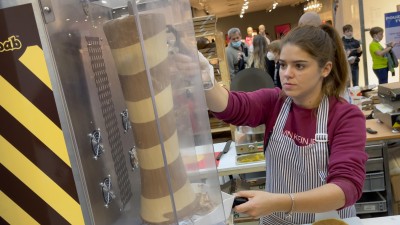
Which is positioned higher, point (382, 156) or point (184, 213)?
point (184, 213)

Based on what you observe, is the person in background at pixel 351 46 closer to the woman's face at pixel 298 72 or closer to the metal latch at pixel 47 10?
the woman's face at pixel 298 72

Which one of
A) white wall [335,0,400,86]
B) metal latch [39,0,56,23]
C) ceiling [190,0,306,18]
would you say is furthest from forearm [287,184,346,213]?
ceiling [190,0,306,18]

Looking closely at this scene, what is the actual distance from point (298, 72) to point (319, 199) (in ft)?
1.36

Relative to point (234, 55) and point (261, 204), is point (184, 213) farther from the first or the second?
point (234, 55)

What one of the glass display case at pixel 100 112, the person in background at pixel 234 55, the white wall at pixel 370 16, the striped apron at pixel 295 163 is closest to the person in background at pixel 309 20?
the striped apron at pixel 295 163

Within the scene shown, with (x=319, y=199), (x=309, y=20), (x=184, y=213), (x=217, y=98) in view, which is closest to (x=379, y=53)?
(x=309, y=20)

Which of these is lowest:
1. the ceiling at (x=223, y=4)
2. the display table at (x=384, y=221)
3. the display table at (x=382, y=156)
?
the display table at (x=382, y=156)

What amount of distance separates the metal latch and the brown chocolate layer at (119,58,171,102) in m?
0.13

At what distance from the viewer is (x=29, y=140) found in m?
0.49

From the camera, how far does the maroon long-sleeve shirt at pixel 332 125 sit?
3.22 ft

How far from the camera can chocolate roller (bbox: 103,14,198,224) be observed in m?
0.52

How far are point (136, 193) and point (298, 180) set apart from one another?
29.9 inches

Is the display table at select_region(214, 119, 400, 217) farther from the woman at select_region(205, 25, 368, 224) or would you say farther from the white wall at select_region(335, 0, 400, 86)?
the white wall at select_region(335, 0, 400, 86)

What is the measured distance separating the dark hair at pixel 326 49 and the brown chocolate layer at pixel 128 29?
72 centimetres
